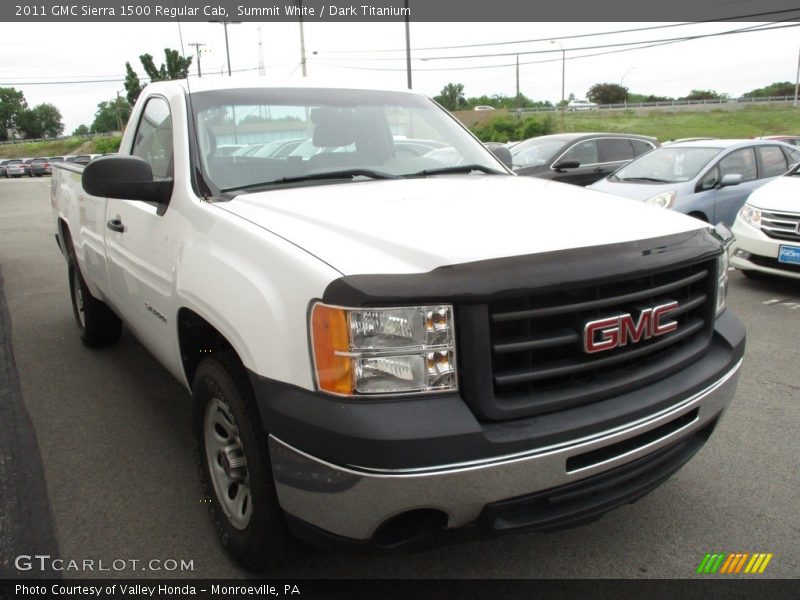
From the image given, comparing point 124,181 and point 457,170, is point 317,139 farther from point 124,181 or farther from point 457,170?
point 124,181

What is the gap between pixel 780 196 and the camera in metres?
6.69

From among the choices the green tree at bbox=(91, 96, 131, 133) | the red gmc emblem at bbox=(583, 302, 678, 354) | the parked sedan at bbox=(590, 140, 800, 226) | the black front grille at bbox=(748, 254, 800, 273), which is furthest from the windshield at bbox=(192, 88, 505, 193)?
the green tree at bbox=(91, 96, 131, 133)

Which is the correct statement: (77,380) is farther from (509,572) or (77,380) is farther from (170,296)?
(509,572)

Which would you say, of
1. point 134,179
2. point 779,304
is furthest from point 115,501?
point 779,304

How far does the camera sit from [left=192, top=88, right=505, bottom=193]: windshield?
2.98 m

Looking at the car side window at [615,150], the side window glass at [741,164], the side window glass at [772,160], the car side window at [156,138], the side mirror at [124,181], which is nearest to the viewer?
the side mirror at [124,181]

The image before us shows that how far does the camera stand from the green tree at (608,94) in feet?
265

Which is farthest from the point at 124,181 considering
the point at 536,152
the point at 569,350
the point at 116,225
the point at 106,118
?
the point at 106,118

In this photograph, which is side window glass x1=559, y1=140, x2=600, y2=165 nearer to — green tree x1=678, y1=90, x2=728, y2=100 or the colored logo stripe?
the colored logo stripe

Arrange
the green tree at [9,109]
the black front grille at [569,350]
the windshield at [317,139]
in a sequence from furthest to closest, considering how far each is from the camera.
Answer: the green tree at [9,109] → the windshield at [317,139] → the black front grille at [569,350]

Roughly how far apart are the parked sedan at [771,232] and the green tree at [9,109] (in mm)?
120540

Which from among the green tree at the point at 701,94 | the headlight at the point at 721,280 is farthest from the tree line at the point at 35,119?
the headlight at the point at 721,280

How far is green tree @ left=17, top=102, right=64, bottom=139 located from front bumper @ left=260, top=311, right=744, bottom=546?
124907 millimetres

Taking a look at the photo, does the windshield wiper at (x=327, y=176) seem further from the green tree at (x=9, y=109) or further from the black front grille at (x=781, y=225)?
the green tree at (x=9, y=109)
